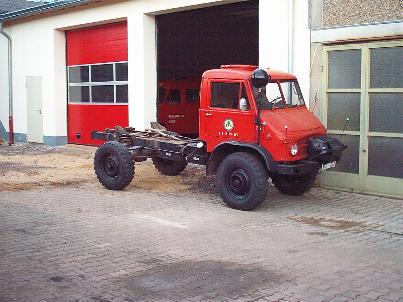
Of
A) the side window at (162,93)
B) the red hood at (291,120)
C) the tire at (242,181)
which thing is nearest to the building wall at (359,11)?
the red hood at (291,120)

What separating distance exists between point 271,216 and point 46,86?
11.9 metres

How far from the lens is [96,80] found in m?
17.0

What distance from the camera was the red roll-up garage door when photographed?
15.9 m

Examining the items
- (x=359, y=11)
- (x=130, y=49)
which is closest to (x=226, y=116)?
(x=359, y=11)

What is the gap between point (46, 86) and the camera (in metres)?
18.3

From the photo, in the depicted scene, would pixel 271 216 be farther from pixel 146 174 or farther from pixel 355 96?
pixel 146 174

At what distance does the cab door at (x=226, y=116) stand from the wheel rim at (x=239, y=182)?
533 mm

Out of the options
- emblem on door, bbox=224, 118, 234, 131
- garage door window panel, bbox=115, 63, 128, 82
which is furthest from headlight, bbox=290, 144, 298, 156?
garage door window panel, bbox=115, 63, 128, 82

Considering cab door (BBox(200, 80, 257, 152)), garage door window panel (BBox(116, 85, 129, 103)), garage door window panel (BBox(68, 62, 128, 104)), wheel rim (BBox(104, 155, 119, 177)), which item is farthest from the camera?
garage door window panel (BBox(68, 62, 128, 104))

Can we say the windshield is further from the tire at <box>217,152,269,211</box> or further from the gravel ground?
the gravel ground

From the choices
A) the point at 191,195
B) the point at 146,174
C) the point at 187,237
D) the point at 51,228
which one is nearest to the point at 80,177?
the point at 146,174

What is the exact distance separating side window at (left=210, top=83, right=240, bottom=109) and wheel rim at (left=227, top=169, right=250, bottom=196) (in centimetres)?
106

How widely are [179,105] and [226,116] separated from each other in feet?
32.0

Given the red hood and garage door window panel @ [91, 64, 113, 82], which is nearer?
the red hood
